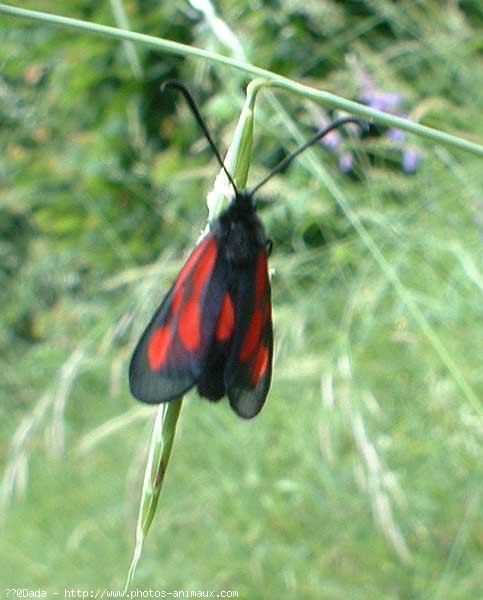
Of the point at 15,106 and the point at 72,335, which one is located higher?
the point at 15,106

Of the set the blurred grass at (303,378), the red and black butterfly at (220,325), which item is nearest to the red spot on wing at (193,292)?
the red and black butterfly at (220,325)

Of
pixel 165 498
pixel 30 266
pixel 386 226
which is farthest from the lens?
pixel 30 266

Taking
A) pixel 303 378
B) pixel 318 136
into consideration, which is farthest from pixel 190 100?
pixel 303 378

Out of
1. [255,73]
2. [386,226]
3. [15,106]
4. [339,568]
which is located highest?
[255,73]

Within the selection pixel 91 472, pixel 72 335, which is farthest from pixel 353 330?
pixel 72 335

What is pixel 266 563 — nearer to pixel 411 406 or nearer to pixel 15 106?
pixel 411 406

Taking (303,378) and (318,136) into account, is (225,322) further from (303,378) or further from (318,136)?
(303,378)
